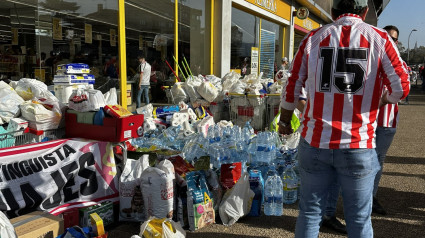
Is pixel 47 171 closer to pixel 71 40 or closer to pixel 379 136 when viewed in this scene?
pixel 379 136

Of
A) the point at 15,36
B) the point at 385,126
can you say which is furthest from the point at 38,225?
the point at 15,36

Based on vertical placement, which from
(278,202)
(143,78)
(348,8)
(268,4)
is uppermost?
(268,4)

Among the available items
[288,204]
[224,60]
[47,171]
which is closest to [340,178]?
[288,204]

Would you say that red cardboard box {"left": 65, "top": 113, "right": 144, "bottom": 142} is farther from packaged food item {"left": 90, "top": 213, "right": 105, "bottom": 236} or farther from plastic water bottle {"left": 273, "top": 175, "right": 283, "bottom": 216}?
plastic water bottle {"left": 273, "top": 175, "right": 283, "bottom": 216}

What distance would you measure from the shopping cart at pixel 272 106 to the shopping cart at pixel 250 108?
0.27 ft

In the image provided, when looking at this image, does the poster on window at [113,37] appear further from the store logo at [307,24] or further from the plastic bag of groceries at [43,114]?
the store logo at [307,24]

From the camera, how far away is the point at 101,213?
382 cm

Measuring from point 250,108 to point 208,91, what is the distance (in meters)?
0.92

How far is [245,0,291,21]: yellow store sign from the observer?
14.6 m

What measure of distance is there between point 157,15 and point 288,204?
7324 mm

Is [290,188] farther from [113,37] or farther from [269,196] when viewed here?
[113,37]

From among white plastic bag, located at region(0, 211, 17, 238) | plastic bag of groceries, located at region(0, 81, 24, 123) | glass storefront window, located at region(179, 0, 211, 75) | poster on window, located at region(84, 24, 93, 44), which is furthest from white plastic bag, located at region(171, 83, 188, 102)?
white plastic bag, located at region(0, 211, 17, 238)

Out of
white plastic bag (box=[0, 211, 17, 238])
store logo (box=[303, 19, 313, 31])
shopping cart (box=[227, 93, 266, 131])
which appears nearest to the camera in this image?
white plastic bag (box=[0, 211, 17, 238])

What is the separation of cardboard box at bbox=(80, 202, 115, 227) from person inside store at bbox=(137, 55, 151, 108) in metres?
5.85
